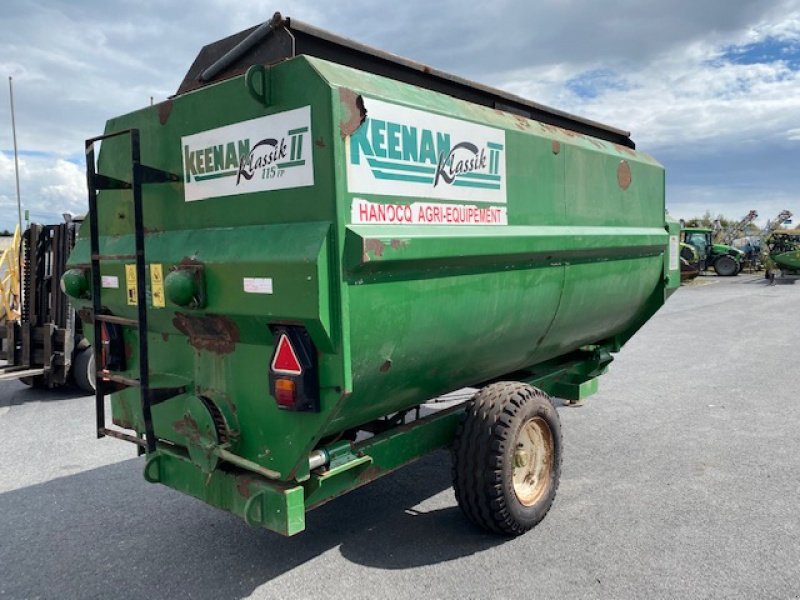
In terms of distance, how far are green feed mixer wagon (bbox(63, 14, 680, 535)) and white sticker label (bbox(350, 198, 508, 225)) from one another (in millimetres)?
12

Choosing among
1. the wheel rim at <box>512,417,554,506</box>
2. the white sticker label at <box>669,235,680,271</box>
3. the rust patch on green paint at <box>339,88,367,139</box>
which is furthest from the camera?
the white sticker label at <box>669,235,680,271</box>

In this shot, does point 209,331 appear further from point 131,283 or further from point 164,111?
point 164,111

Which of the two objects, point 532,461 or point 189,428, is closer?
point 189,428

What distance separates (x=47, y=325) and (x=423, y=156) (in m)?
6.41

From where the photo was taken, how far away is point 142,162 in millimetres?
3566

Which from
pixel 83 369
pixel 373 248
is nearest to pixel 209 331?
pixel 373 248

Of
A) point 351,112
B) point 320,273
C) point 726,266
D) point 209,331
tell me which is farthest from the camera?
point 726,266

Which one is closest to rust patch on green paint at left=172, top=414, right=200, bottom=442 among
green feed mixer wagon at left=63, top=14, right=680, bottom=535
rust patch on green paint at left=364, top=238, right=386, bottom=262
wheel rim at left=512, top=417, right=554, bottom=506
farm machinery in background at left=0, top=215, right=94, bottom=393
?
green feed mixer wagon at left=63, top=14, right=680, bottom=535

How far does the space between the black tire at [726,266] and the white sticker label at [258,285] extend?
3018 centimetres

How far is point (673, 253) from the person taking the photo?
6.25 m

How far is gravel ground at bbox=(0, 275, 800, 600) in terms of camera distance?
10.9 ft

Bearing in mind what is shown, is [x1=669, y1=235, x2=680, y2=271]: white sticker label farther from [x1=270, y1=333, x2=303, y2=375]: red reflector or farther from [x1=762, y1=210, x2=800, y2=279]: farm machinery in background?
[x1=762, y1=210, x2=800, y2=279]: farm machinery in background

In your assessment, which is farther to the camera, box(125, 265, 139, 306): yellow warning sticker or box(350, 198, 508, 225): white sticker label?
box(125, 265, 139, 306): yellow warning sticker

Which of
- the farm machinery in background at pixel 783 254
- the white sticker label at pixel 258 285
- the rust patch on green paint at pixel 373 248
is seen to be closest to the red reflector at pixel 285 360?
the white sticker label at pixel 258 285
